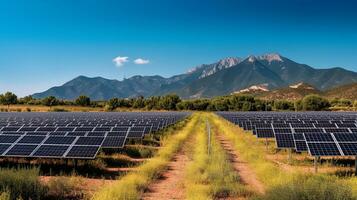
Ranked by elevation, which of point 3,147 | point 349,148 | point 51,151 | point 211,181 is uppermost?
point 3,147

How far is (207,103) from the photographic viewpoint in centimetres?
15412

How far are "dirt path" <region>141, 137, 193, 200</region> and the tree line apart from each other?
12555 cm

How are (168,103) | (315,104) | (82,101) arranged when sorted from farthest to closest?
1. (82,101)
2. (168,103)
3. (315,104)

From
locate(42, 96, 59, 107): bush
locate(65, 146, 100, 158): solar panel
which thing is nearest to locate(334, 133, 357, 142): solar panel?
locate(65, 146, 100, 158): solar panel

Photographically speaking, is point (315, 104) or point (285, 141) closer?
point (285, 141)

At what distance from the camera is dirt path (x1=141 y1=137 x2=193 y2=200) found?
12813mm

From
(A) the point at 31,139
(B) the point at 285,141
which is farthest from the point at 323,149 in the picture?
(A) the point at 31,139

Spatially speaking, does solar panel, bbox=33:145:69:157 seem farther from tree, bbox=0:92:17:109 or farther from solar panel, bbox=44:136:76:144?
tree, bbox=0:92:17:109

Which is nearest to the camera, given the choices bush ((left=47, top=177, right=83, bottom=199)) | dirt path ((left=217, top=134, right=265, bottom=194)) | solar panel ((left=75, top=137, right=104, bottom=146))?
bush ((left=47, top=177, right=83, bottom=199))

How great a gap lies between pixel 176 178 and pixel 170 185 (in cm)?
136

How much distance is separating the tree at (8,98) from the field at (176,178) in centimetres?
14283

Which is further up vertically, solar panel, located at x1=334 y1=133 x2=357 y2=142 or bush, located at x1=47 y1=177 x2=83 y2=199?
solar panel, located at x1=334 y1=133 x2=357 y2=142

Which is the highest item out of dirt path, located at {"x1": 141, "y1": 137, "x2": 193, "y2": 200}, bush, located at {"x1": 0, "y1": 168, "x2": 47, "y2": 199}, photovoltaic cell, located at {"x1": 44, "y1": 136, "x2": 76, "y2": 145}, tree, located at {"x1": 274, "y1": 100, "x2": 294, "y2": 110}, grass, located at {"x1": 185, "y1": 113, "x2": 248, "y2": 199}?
A: tree, located at {"x1": 274, "y1": 100, "x2": 294, "y2": 110}

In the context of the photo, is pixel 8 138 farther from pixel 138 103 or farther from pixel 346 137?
pixel 138 103
